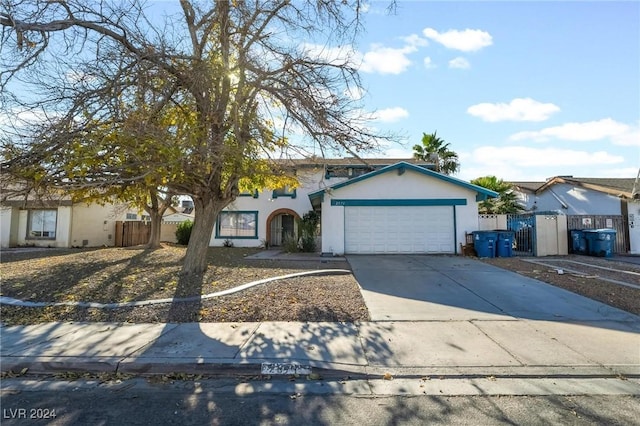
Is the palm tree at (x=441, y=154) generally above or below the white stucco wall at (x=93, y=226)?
above

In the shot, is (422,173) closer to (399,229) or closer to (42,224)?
(399,229)

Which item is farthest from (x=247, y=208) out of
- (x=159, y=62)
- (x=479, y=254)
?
(x=159, y=62)

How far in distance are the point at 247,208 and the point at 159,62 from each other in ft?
50.7

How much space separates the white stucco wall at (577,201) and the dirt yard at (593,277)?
28.9 ft

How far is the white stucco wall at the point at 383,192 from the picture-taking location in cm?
1675

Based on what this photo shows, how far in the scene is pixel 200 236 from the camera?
34.0 feet

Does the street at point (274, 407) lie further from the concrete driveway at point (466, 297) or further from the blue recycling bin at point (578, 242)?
the blue recycling bin at point (578, 242)

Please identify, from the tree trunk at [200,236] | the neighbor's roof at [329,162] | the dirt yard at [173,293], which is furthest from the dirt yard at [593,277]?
the tree trunk at [200,236]

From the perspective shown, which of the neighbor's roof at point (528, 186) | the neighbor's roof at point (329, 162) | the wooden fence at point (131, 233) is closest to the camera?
the neighbor's roof at point (329, 162)

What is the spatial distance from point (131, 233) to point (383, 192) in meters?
19.4

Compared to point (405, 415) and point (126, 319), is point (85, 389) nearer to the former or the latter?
point (126, 319)

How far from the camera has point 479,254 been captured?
15.5 m

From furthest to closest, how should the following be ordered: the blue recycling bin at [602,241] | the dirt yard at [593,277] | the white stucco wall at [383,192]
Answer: the white stucco wall at [383,192] < the blue recycling bin at [602,241] < the dirt yard at [593,277]

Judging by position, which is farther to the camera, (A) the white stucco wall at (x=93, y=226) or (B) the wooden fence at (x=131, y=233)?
(B) the wooden fence at (x=131, y=233)
